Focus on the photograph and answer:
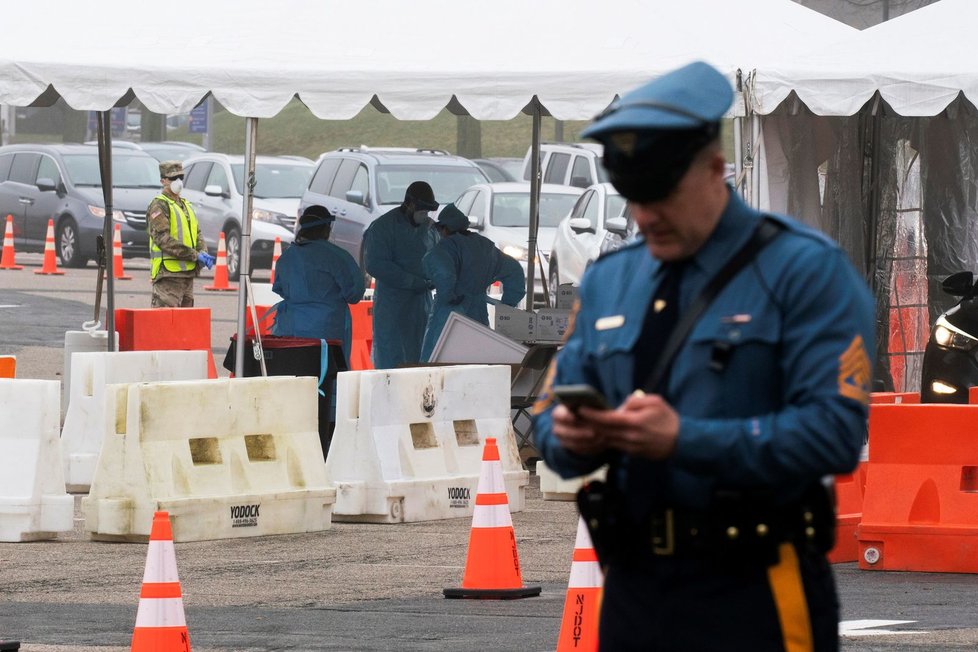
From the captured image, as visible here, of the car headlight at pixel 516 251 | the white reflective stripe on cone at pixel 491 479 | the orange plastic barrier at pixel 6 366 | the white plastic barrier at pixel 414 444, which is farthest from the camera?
the car headlight at pixel 516 251

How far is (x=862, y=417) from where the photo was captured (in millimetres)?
3152

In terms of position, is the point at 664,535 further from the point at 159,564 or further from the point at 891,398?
the point at 891,398

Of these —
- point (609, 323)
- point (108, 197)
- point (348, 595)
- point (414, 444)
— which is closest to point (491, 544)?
point (348, 595)

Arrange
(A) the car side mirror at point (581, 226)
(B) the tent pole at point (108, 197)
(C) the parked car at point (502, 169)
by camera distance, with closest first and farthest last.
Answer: (B) the tent pole at point (108, 197), (A) the car side mirror at point (581, 226), (C) the parked car at point (502, 169)

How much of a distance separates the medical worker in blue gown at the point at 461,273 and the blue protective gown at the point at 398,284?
468 mm

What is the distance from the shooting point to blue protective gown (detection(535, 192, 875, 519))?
10.1 feet

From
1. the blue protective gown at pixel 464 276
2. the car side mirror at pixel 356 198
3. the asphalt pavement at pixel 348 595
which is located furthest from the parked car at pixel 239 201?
the asphalt pavement at pixel 348 595

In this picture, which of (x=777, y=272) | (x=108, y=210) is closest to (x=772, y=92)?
(x=108, y=210)

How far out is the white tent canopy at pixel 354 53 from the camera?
494 inches

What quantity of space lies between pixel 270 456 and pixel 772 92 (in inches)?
158

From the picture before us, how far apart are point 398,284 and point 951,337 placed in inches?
200

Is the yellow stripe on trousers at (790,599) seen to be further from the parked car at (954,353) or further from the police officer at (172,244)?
the police officer at (172,244)

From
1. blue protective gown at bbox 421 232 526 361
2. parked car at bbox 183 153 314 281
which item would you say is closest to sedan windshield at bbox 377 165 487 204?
parked car at bbox 183 153 314 281

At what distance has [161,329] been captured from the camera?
52.0 feet
